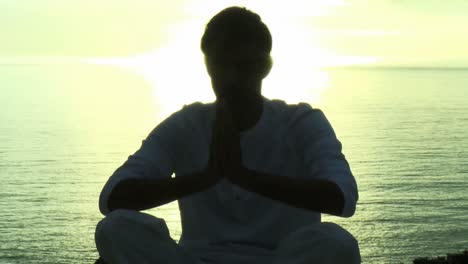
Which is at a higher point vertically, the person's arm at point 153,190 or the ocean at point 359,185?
the person's arm at point 153,190

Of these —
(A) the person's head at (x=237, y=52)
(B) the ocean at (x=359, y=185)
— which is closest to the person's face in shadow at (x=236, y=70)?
(A) the person's head at (x=237, y=52)

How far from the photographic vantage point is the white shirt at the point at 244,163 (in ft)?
13.0

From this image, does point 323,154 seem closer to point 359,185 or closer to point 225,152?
point 225,152

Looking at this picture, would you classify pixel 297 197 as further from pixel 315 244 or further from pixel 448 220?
pixel 448 220

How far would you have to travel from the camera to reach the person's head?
389cm

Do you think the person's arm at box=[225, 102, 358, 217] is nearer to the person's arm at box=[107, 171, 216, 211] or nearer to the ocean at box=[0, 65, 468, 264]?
the person's arm at box=[107, 171, 216, 211]

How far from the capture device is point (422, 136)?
152 metres

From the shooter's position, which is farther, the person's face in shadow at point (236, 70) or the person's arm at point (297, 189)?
the person's face in shadow at point (236, 70)

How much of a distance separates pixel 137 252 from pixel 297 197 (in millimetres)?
993

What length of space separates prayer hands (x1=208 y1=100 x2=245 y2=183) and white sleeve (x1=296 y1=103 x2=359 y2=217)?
1.60ft

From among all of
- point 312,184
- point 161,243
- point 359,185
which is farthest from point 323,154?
point 359,185

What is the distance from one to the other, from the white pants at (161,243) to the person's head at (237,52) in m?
0.92

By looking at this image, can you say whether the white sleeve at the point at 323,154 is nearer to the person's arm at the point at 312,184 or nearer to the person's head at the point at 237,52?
the person's arm at the point at 312,184

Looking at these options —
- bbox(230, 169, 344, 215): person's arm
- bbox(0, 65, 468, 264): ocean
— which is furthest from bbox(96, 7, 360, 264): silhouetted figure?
bbox(0, 65, 468, 264): ocean
